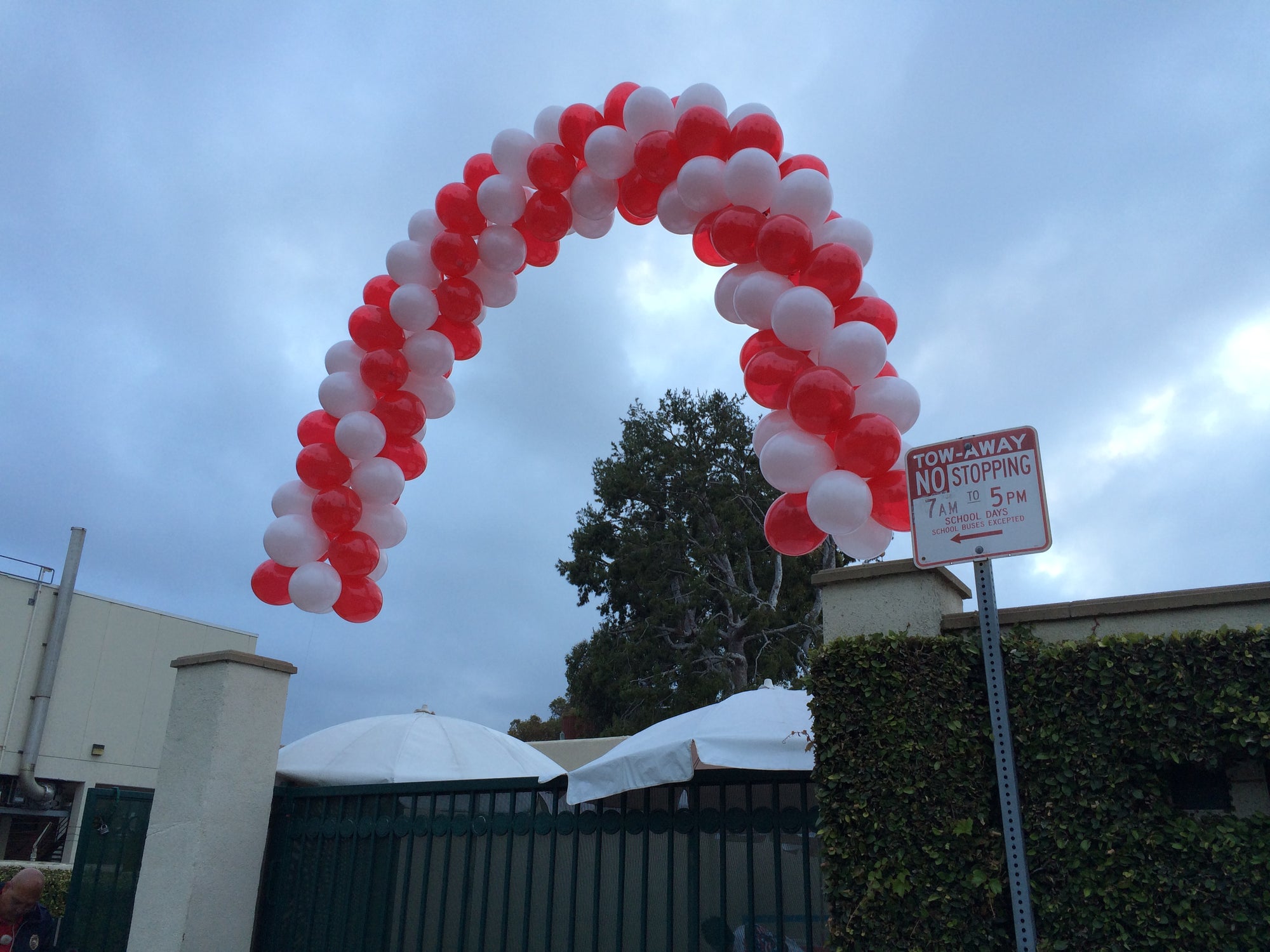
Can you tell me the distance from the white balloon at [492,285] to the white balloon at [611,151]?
97 centimetres

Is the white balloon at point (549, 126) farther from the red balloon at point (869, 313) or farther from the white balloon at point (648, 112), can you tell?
the red balloon at point (869, 313)

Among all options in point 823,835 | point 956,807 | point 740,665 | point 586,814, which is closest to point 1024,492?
point 956,807

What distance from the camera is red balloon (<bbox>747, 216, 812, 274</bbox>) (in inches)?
175

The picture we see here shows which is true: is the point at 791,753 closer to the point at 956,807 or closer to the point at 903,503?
the point at 956,807

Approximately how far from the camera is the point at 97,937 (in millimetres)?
A: 5797

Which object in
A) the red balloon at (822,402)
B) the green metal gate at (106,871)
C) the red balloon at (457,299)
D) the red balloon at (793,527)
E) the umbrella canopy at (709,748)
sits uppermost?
the red balloon at (457,299)

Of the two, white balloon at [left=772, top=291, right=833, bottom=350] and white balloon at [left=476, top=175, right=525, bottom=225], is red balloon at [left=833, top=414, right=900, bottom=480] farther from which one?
white balloon at [left=476, top=175, right=525, bottom=225]

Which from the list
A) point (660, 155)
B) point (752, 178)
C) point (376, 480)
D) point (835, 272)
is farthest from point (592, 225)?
point (376, 480)

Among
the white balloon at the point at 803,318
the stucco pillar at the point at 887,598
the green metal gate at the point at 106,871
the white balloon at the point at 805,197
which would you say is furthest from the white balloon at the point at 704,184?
the green metal gate at the point at 106,871

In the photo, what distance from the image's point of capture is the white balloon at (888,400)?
421 centimetres

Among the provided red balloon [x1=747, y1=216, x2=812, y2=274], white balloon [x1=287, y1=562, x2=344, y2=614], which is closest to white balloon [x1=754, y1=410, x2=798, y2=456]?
red balloon [x1=747, y1=216, x2=812, y2=274]

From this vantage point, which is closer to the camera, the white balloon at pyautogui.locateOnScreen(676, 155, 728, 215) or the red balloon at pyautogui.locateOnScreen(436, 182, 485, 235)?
the white balloon at pyautogui.locateOnScreen(676, 155, 728, 215)

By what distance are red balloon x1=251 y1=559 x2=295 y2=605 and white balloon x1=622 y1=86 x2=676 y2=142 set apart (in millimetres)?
3174

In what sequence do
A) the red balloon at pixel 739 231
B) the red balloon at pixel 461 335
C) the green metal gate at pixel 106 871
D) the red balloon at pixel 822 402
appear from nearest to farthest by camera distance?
1. the red balloon at pixel 822 402
2. the red balloon at pixel 739 231
3. the red balloon at pixel 461 335
4. the green metal gate at pixel 106 871
